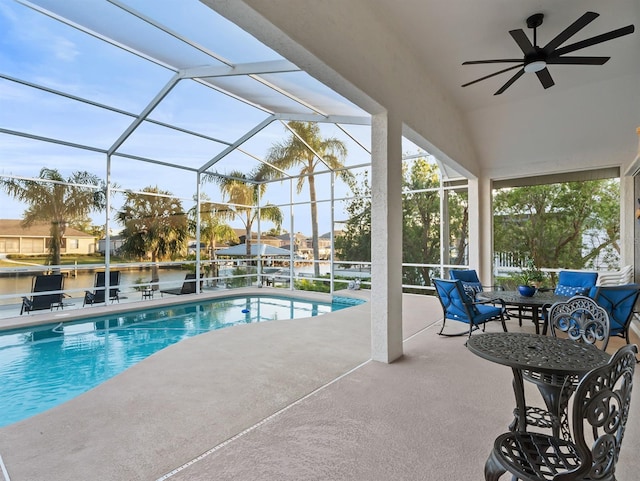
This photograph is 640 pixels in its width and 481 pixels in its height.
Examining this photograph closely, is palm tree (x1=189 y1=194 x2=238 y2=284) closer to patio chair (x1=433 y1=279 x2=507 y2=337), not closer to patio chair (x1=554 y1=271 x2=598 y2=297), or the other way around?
patio chair (x1=433 y1=279 x2=507 y2=337)

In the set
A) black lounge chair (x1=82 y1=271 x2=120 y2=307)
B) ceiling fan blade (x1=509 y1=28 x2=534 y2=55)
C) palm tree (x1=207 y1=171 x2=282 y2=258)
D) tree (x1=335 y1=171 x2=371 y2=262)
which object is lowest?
black lounge chair (x1=82 y1=271 x2=120 y2=307)

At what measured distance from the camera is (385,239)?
381 centimetres

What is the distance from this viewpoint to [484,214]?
26.2 feet

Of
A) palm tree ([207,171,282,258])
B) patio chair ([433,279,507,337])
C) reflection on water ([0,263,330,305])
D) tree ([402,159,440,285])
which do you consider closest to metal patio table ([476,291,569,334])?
patio chair ([433,279,507,337])

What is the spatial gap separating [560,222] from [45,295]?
37.9 ft

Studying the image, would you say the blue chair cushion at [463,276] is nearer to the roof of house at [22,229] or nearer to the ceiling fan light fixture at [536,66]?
the ceiling fan light fixture at [536,66]

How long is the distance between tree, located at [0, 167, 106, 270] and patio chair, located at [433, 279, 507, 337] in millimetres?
8326

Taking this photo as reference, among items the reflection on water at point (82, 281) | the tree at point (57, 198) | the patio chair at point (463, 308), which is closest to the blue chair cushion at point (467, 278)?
Answer: the patio chair at point (463, 308)

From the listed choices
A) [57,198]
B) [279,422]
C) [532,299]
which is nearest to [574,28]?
[532,299]

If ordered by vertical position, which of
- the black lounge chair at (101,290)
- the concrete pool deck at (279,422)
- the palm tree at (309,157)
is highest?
the palm tree at (309,157)

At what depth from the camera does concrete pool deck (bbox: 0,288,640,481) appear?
2055 mm

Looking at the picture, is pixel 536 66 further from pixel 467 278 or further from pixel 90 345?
pixel 90 345

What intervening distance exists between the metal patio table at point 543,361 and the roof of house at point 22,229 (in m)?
9.31

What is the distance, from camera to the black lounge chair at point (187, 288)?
1031cm
